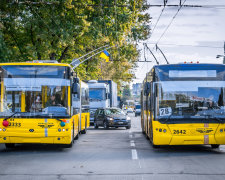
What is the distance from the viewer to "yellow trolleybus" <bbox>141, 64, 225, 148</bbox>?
12086 mm

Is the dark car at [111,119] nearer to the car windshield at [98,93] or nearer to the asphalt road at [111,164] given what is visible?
the car windshield at [98,93]

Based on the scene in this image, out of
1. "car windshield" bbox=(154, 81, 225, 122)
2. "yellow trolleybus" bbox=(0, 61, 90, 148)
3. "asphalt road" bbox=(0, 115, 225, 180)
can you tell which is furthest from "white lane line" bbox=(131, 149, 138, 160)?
"yellow trolleybus" bbox=(0, 61, 90, 148)

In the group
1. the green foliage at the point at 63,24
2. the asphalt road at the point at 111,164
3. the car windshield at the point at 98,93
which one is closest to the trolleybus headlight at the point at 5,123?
the asphalt road at the point at 111,164

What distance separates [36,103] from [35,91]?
15.2 inches

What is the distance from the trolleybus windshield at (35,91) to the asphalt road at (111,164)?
1.30 meters

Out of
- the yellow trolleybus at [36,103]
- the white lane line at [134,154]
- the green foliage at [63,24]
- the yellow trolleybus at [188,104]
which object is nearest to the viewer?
the white lane line at [134,154]

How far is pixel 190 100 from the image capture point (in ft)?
40.3

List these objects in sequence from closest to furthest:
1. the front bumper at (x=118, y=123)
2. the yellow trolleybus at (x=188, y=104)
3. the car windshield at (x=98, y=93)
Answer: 1. the yellow trolleybus at (x=188, y=104)
2. the front bumper at (x=118, y=123)
3. the car windshield at (x=98, y=93)

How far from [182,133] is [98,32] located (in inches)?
585

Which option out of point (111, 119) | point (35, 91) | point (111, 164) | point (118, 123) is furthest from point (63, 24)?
point (111, 164)

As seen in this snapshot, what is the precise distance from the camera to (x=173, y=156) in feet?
37.8

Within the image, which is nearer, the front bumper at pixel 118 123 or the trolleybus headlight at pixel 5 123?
the trolleybus headlight at pixel 5 123

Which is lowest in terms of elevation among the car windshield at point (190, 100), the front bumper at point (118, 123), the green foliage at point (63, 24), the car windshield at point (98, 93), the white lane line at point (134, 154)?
the white lane line at point (134, 154)

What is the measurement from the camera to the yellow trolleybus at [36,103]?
12.3 m
